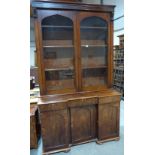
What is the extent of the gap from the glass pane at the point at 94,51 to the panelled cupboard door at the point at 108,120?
17.7 inches

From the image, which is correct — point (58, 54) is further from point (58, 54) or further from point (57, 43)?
point (57, 43)

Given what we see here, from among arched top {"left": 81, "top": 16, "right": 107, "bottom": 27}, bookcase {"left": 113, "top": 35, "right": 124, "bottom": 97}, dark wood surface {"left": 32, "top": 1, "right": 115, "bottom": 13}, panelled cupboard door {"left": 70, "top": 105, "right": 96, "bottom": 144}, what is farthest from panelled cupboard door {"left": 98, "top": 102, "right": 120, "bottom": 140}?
bookcase {"left": 113, "top": 35, "right": 124, "bottom": 97}

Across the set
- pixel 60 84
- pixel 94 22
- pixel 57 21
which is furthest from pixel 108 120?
pixel 57 21

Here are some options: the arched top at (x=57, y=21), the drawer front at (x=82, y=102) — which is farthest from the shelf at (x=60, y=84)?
the arched top at (x=57, y=21)

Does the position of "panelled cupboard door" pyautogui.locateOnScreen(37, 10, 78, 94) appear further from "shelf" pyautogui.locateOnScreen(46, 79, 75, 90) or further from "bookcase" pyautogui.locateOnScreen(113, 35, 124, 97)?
"bookcase" pyautogui.locateOnScreen(113, 35, 124, 97)

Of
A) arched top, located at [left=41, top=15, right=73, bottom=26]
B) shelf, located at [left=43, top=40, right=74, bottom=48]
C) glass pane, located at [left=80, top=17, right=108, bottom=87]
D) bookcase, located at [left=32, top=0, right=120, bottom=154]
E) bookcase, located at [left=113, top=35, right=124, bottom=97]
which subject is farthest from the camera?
bookcase, located at [left=113, top=35, right=124, bottom=97]

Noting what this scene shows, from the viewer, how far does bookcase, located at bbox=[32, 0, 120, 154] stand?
6.83 ft

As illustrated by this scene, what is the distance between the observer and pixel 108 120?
233cm

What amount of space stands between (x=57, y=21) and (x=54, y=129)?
1632mm

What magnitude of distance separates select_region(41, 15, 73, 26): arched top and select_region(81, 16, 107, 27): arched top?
0.24 m
